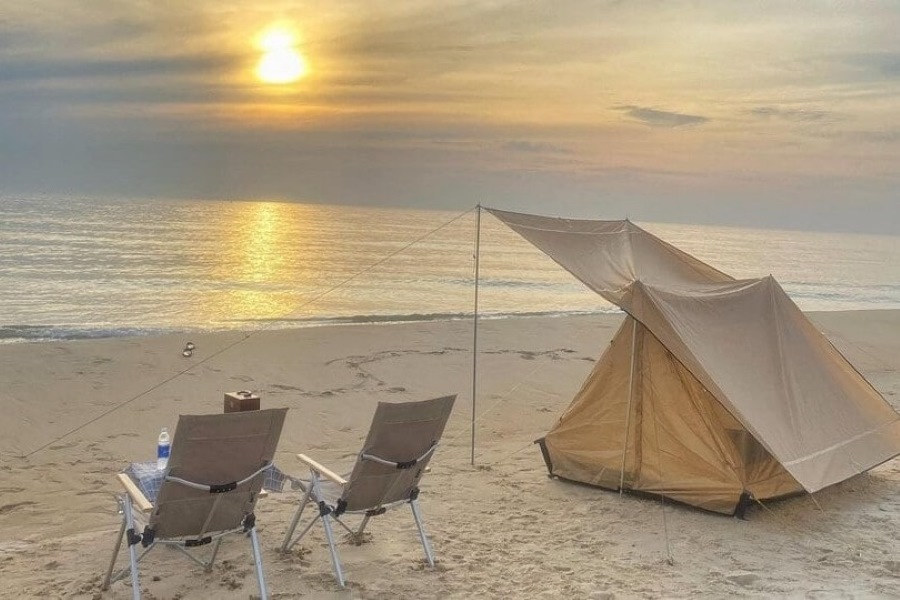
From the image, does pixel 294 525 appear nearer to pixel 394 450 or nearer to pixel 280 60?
pixel 394 450

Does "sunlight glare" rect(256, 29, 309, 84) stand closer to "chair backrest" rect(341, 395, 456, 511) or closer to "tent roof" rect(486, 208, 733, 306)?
"tent roof" rect(486, 208, 733, 306)

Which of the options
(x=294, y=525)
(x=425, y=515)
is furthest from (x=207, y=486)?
(x=425, y=515)

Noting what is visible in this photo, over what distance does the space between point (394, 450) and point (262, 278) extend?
26528 millimetres

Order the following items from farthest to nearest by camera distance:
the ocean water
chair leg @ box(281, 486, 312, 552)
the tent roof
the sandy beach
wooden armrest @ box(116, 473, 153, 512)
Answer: the ocean water
the tent roof
chair leg @ box(281, 486, 312, 552)
the sandy beach
wooden armrest @ box(116, 473, 153, 512)

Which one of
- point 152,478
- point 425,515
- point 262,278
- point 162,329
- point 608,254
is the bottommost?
point 425,515

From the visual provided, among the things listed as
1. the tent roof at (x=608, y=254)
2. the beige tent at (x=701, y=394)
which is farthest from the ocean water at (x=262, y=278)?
the beige tent at (x=701, y=394)

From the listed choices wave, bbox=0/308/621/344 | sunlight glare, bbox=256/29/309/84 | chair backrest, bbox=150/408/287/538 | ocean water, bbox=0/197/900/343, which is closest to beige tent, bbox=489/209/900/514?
chair backrest, bbox=150/408/287/538

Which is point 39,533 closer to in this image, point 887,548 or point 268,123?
point 887,548

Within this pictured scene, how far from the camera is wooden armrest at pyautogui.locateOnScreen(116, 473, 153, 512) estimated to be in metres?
3.92

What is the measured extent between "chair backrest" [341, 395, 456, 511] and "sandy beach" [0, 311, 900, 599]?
43cm

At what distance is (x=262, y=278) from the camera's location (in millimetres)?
30094

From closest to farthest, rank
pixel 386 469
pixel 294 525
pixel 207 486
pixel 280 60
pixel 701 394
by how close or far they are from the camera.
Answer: pixel 207 486 → pixel 386 469 → pixel 294 525 → pixel 701 394 → pixel 280 60

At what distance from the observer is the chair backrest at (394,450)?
4414mm

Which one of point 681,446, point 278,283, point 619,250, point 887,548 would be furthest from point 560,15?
point 278,283
